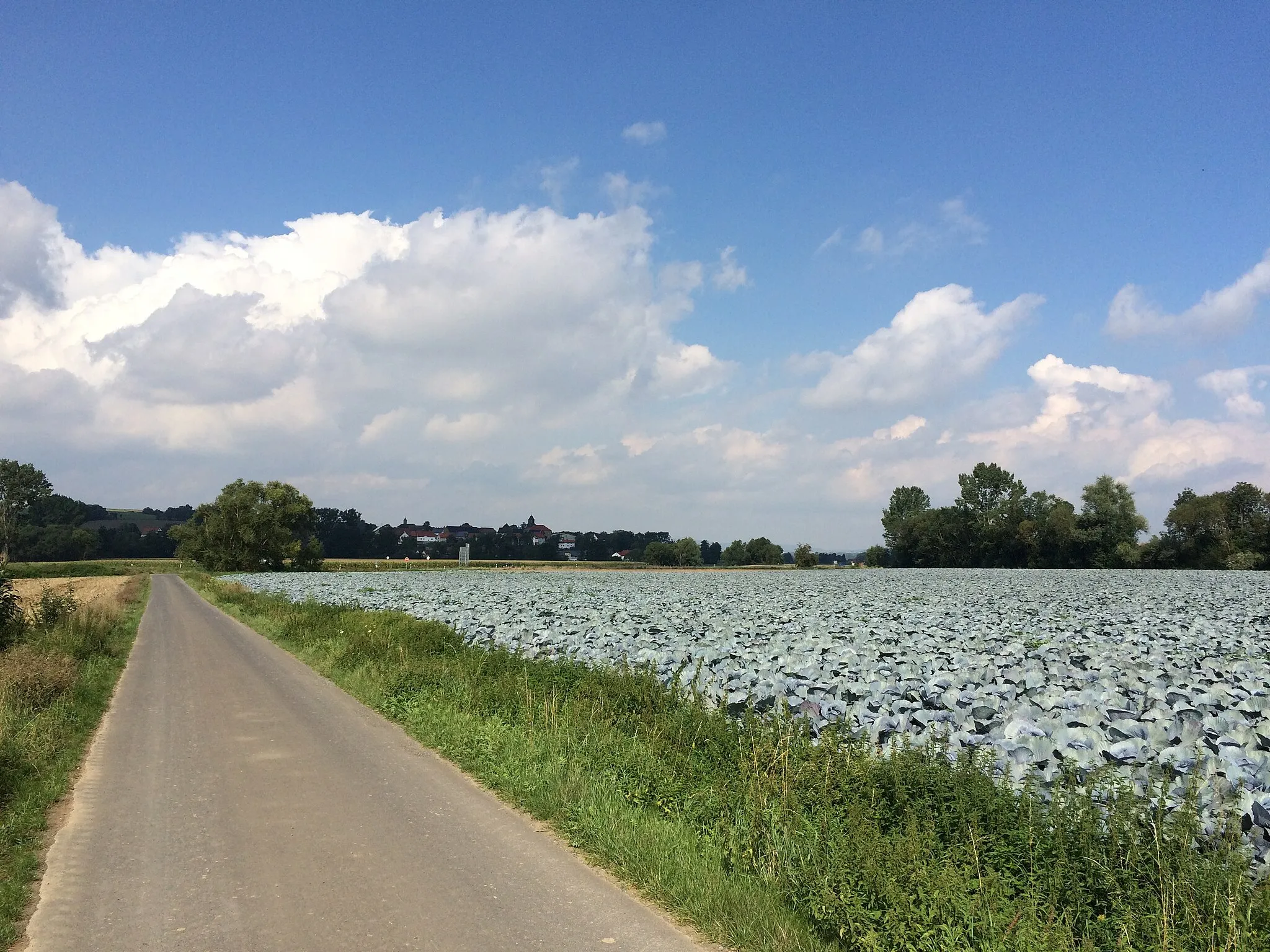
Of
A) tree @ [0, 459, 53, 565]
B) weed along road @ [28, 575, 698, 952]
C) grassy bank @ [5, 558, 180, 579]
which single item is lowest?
grassy bank @ [5, 558, 180, 579]

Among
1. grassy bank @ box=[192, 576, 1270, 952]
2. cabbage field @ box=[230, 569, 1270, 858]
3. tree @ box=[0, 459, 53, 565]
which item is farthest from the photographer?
tree @ box=[0, 459, 53, 565]

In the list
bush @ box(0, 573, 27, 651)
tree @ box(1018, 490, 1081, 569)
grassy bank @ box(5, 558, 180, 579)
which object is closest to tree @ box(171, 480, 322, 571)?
grassy bank @ box(5, 558, 180, 579)

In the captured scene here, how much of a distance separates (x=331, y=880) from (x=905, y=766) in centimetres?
493

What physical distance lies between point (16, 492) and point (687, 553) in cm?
11633

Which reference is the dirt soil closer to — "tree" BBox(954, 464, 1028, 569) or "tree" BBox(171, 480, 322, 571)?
"tree" BBox(171, 480, 322, 571)

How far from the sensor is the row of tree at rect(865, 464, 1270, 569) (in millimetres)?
83438

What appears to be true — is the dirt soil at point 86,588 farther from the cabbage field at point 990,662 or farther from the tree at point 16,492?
the tree at point 16,492

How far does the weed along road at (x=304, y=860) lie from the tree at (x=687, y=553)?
426 feet

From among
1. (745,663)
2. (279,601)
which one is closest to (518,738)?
(745,663)

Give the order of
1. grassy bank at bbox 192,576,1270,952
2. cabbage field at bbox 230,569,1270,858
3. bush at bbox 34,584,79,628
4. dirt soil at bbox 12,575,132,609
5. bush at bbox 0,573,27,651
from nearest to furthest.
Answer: grassy bank at bbox 192,576,1270,952 → cabbage field at bbox 230,569,1270,858 → bush at bbox 0,573,27,651 → bush at bbox 34,584,79,628 → dirt soil at bbox 12,575,132,609

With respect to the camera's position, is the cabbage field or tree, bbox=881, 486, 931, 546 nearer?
the cabbage field

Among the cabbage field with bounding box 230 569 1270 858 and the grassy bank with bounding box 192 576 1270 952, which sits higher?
the cabbage field with bounding box 230 569 1270 858

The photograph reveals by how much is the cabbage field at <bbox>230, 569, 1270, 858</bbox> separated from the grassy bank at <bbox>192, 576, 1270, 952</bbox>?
803mm

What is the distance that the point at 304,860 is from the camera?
6773mm
